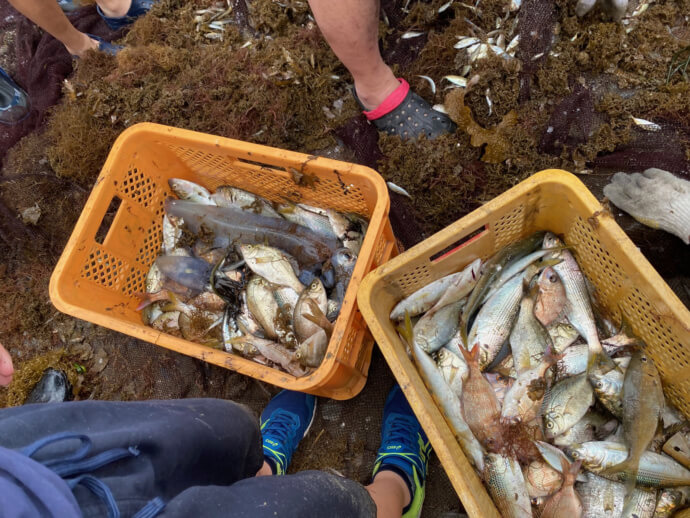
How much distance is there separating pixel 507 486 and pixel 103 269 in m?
2.25

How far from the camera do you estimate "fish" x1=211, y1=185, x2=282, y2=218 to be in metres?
2.63

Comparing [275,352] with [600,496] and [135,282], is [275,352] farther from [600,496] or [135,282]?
[600,496]

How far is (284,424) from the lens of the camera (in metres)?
2.46

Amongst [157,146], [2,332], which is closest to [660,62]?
[157,146]

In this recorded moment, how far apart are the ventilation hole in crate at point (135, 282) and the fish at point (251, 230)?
0.40m

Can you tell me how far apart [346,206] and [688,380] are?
1.72 meters

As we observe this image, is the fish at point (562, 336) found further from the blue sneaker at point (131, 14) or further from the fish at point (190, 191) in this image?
the blue sneaker at point (131, 14)

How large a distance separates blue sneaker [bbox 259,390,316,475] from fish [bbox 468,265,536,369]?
1.06 m

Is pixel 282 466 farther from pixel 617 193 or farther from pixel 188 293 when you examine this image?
pixel 617 193

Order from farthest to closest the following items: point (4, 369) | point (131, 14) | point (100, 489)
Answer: point (131, 14) < point (4, 369) < point (100, 489)

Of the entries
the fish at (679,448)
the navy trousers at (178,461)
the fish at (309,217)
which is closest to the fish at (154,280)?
the fish at (309,217)

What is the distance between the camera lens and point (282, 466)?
235cm

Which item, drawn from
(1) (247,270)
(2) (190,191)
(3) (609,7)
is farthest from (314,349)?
(3) (609,7)

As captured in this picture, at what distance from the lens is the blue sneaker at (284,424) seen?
93.0 inches
